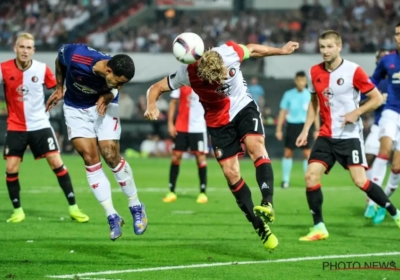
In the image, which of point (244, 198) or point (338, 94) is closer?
point (244, 198)

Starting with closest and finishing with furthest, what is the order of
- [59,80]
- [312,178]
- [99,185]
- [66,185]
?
[99,185]
[59,80]
[312,178]
[66,185]

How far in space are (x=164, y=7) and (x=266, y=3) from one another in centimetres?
461

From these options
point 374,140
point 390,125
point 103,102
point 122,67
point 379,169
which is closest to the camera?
point 122,67

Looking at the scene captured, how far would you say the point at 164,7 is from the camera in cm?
3878

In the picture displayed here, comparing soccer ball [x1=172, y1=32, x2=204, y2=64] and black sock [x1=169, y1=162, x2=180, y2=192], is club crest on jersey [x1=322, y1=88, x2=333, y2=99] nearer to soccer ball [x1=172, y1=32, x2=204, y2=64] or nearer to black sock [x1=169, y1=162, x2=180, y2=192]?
soccer ball [x1=172, y1=32, x2=204, y2=64]

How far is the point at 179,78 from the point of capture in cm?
972

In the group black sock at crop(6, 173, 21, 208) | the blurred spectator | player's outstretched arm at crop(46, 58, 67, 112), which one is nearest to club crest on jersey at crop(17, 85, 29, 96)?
black sock at crop(6, 173, 21, 208)

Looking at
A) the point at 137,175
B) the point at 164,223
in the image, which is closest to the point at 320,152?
the point at 164,223

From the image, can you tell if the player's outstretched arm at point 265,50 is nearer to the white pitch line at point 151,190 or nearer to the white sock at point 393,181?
the white sock at point 393,181

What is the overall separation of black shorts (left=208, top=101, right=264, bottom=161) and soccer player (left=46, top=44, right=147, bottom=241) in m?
1.20

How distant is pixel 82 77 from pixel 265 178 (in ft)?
8.10

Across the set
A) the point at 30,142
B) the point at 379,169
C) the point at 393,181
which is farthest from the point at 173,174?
the point at 393,181

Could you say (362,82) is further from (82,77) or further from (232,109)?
(82,77)

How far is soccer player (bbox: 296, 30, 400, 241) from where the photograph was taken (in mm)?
10812
